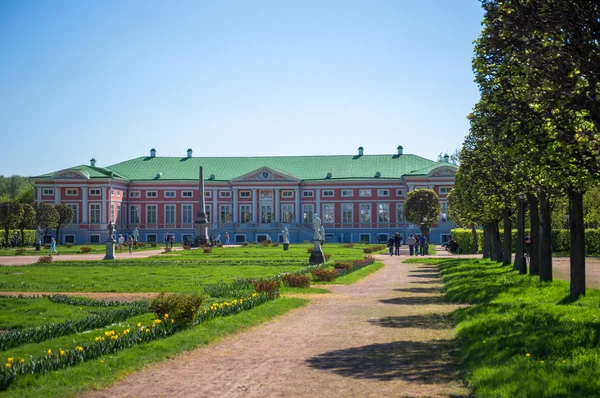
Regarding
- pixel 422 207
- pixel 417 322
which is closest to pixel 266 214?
pixel 422 207

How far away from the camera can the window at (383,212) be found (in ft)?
268

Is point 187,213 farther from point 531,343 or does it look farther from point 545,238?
point 531,343

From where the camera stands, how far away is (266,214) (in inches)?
3310

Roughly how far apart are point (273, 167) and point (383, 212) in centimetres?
1583

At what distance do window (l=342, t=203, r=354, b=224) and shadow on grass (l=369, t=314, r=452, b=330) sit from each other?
67526 mm

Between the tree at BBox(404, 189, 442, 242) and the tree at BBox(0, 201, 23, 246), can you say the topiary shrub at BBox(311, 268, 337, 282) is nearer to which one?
the tree at BBox(404, 189, 442, 242)

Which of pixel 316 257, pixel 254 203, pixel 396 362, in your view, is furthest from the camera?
pixel 254 203

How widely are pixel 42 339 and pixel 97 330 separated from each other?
3.63ft

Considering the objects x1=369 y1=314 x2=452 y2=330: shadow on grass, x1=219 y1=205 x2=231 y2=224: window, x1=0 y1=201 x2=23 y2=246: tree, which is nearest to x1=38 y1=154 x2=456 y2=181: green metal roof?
x1=219 y1=205 x2=231 y2=224: window

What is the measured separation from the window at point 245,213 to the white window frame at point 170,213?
314 inches

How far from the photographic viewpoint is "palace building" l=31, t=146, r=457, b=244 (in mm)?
79938

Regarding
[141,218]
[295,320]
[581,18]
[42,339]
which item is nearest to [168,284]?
[295,320]

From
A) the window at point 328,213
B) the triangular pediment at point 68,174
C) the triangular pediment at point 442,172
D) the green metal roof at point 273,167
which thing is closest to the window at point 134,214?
the green metal roof at point 273,167

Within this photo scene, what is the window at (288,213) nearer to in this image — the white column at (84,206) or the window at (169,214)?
the window at (169,214)
